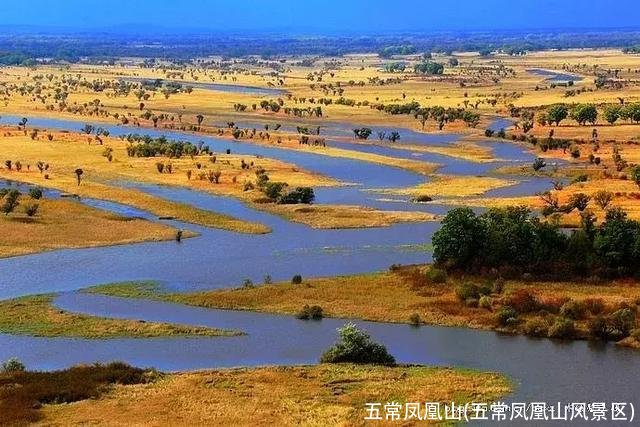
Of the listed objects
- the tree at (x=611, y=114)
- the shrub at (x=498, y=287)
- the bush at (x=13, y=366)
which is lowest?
the bush at (x=13, y=366)

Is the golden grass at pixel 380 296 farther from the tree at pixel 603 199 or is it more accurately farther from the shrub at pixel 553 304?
the tree at pixel 603 199

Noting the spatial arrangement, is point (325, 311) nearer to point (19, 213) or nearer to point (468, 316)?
point (468, 316)

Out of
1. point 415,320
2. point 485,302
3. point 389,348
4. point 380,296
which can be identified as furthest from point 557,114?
point 389,348

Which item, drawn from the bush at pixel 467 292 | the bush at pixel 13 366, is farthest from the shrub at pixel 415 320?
the bush at pixel 13 366

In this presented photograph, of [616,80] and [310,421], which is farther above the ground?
[616,80]

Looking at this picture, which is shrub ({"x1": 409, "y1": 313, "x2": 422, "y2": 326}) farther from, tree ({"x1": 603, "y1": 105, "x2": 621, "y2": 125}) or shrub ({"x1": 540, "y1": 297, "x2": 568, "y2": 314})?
tree ({"x1": 603, "y1": 105, "x2": 621, "y2": 125})

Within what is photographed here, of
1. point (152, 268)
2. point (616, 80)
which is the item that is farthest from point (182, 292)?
point (616, 80)

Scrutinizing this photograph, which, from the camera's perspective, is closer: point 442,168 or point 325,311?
point 325,311
